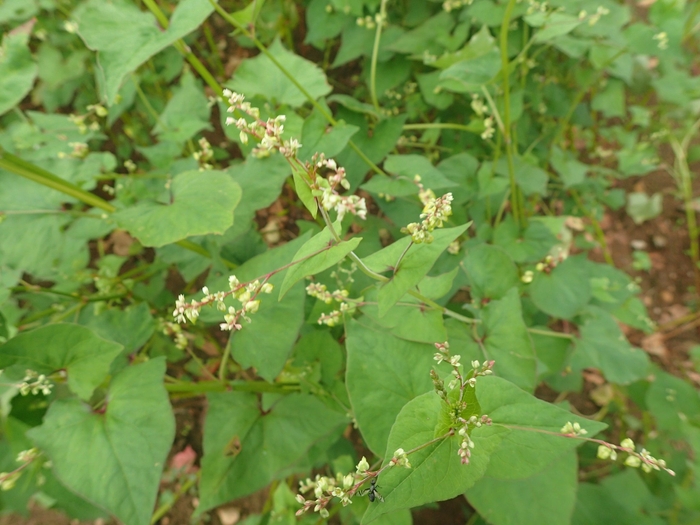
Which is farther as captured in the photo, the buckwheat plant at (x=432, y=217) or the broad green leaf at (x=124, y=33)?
the broad green leaf at (x=124, y=33)

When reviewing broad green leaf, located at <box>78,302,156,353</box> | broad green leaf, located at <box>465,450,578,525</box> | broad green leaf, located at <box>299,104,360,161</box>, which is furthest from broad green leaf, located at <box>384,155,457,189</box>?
broad green leaf, located at <box>78,302,156,353</box>

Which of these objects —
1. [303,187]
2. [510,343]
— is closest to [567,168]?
[510,343]

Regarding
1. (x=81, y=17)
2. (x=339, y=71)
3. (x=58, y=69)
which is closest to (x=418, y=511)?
(x=81, y=17)

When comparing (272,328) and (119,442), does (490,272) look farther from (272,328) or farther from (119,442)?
(119,442)

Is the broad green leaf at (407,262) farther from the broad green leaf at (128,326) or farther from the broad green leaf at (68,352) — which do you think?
the broad green leaf at (128,326)

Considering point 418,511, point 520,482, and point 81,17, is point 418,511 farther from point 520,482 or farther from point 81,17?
point 81,17

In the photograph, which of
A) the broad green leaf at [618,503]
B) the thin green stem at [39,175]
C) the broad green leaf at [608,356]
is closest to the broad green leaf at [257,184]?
the thin green stem at [39,175]
